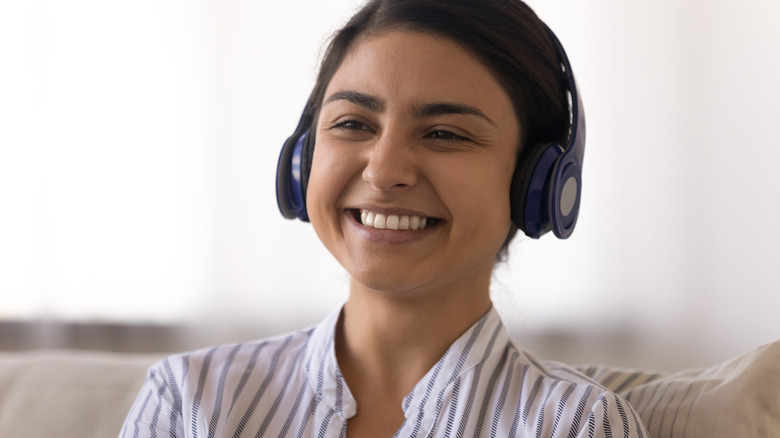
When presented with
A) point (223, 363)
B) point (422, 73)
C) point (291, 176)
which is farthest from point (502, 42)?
point (223, 363)

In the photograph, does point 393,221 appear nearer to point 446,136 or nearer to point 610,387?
point 446,136

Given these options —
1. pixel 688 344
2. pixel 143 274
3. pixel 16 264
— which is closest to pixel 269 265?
pixel 143 274

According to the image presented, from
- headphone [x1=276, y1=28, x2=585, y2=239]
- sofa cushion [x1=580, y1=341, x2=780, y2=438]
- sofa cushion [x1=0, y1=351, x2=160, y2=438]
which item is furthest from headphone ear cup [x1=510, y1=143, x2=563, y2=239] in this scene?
sofa cushion [x1=0, y1=351, x2=160, y2=438]

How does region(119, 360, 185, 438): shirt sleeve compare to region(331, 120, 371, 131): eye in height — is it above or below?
below

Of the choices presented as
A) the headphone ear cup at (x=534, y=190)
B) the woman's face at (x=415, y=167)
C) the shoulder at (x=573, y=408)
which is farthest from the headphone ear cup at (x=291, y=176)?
the shoulder at (x=573, y=408)

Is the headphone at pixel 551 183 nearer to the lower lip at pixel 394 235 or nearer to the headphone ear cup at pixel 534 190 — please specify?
the headphone ear cup at pixel 534 190

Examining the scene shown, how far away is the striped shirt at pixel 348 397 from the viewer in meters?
1.20

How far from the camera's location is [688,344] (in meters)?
2.43

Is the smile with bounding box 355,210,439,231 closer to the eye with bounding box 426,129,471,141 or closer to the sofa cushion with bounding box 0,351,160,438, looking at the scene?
the eye with bounding box 426,129,471,141

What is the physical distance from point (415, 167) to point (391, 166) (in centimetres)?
4

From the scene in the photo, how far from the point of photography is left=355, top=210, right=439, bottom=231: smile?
1224mm

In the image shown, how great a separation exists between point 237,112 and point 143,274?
580mm

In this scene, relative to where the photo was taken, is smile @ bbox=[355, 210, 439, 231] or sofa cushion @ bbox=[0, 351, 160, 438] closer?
smile @ bbox=[355, 210, 439, 231]

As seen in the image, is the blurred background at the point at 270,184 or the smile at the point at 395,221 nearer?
the smile at the point at 395,221
